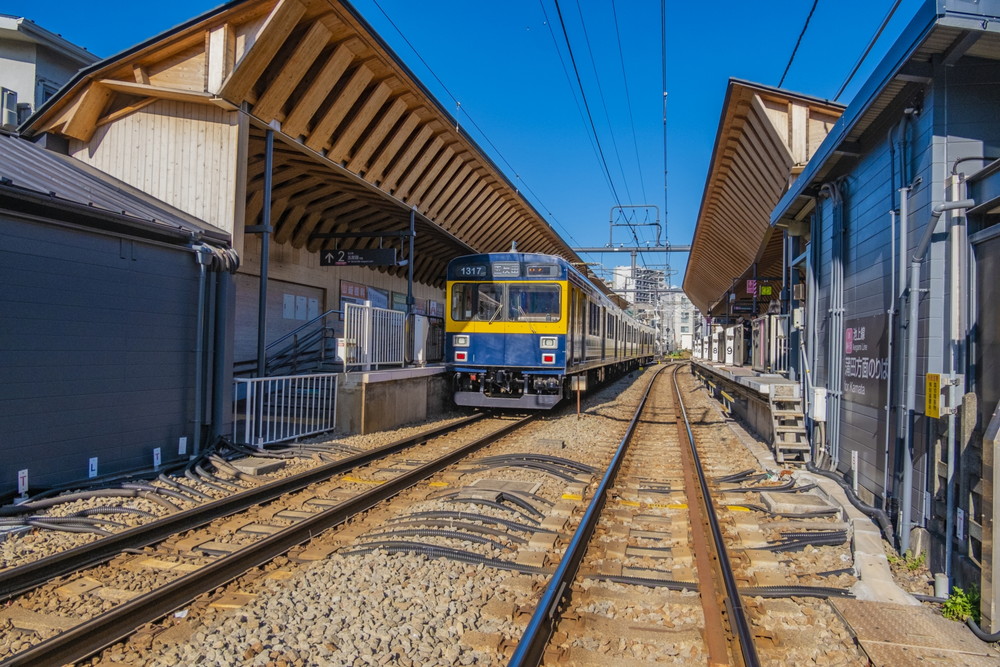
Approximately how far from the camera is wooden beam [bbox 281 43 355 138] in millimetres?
9836

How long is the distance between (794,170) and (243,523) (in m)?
9.91

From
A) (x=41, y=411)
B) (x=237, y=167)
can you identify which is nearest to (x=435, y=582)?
(x=41, y=411)

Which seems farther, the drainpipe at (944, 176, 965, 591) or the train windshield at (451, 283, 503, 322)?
the train windshield at (451, 283, 503, 322)

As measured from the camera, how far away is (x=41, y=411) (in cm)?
598

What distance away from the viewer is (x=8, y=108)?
13180 millimetres

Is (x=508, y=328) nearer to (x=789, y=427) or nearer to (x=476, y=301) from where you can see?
(x=476, y=301)

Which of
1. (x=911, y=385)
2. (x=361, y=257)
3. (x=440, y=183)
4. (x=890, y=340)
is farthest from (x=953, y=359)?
(x=440, y=183)

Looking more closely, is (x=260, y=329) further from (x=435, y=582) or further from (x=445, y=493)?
(x=435, y=582)

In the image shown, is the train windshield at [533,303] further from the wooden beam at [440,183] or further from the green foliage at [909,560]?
the green foliage at [909,560]

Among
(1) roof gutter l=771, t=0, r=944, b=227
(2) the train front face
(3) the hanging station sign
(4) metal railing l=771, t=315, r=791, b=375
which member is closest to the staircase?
(3) the hanging station sign

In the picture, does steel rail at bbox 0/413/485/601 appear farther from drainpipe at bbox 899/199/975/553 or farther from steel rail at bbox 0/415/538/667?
drainpipe at bbox 899/199/975/553

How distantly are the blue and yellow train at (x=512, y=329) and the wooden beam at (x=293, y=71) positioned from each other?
15.7 ft

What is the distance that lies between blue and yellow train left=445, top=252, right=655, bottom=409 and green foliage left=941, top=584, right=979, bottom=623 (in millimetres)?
8345

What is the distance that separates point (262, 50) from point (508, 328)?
6.28 m
